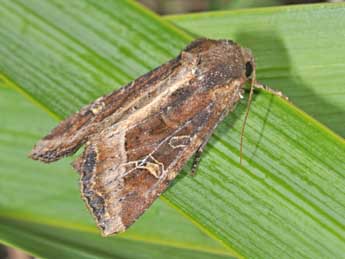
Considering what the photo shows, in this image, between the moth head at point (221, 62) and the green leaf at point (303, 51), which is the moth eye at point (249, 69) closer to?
the moth head at point (221, 62)

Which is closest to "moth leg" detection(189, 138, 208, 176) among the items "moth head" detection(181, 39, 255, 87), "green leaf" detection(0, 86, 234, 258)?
"moth head" detection(181, 39, 255, 87)

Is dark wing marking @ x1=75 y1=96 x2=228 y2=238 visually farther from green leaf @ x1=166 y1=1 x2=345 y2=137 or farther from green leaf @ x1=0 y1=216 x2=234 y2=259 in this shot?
green leaf @ x1=166 y1=1 x2=345 y2=137

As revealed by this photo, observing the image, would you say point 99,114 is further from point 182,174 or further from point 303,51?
point 303,51

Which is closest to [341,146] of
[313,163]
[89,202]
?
[313,163]

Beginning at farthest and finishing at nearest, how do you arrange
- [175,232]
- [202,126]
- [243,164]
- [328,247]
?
[175,232]
[202,126]
[243,164]
[328,247]

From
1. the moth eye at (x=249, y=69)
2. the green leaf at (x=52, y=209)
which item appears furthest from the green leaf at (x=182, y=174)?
the moth eye at (x=249, y=69)

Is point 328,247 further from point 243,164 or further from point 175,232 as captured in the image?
point 175,232

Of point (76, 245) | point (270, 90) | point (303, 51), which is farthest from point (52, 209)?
point (303, 51)
